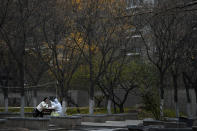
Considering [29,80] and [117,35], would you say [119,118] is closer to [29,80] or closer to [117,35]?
[117,35]

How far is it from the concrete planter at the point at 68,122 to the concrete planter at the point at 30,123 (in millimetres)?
3303

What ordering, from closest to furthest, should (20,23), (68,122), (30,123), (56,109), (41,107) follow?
(30,123) → (41,107) → (20,23) → (68,122) → (56,109)

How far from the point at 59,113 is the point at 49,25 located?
6.11 meters

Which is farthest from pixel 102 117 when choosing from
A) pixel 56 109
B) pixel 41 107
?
pixel 41 107

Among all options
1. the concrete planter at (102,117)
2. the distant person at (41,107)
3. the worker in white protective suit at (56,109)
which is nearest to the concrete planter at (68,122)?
the distant person at (41,107)

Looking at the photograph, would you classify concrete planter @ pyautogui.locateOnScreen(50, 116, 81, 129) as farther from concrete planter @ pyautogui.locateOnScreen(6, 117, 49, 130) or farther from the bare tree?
concrete planter @ pyautogui.locateOnScreen(6, 117, 49, 130)

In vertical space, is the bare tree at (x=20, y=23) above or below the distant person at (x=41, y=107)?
above

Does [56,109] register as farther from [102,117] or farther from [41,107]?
[41,107]

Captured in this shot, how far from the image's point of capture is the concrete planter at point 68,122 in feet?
75.4

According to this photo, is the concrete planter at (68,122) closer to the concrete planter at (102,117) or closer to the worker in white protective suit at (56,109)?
the worker in white protective suit at (56,109)

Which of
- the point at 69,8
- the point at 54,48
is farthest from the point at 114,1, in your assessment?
the point at 54,48

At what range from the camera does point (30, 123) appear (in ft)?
64.8

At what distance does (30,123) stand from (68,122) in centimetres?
377

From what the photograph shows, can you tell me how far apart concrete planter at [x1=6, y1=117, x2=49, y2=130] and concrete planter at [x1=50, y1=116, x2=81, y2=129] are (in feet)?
10.8
